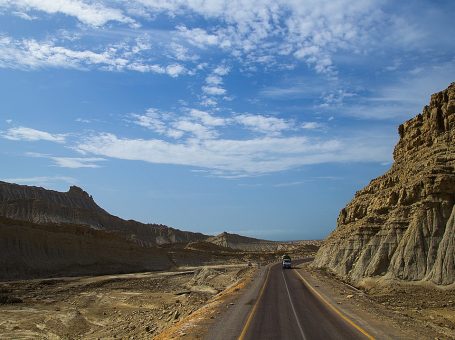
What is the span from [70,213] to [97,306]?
297ft

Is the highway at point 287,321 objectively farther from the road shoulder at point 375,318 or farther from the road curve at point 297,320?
the road shoulder at point 375,318

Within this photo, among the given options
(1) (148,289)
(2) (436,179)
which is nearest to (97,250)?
(1) (148,289)

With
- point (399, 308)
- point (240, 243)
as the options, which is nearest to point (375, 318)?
point (399, 308)

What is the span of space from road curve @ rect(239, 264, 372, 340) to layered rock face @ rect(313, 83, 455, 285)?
1003 centimetres

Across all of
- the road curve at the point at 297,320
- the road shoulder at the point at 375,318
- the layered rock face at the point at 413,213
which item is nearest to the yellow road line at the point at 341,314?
the road curve at the point at 297,320

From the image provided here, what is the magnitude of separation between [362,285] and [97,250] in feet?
170

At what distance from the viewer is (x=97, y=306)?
4091 cm

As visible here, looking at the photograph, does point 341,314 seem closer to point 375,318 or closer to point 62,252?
point 375,318

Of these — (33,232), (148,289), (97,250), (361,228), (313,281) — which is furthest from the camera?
(97,250)

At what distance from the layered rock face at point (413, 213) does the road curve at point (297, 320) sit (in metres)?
10.0

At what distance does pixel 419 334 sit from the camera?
16828 millimetres

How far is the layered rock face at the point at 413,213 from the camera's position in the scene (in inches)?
1319

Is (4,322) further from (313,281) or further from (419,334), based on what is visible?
(419,334)

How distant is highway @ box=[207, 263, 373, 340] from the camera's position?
16.7 m
